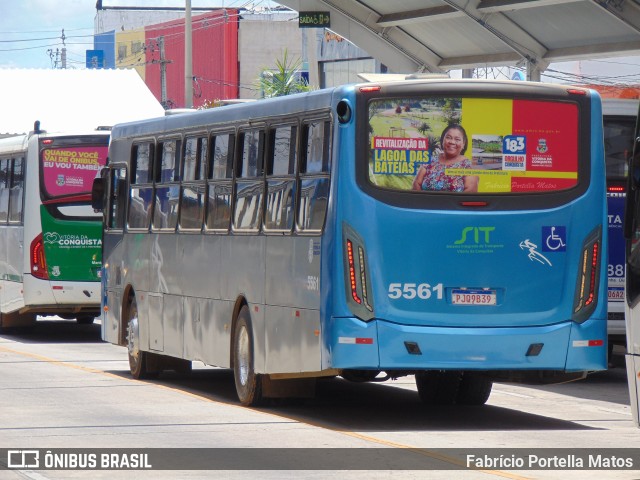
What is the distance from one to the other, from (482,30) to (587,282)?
17.8m

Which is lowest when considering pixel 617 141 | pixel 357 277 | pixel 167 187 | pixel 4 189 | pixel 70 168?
pixel 357 277

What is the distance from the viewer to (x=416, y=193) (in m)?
13.1

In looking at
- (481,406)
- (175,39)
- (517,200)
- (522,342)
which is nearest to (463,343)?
(522,342)

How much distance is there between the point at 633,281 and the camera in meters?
10.8

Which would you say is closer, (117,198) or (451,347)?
(451,347)

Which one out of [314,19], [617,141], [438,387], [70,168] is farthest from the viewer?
[314,19]

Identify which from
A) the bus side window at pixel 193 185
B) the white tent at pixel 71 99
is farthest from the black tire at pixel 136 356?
the white tent at pixel 71 99

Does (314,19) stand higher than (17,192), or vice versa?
(314,19)

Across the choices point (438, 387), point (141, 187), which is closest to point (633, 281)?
point (438, 387)

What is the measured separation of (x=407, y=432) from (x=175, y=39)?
93072 millimetres

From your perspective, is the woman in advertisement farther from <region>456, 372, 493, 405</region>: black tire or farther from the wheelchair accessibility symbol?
<region>456, 372, 493, 405</region>: black tire

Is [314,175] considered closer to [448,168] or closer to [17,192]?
[448,168]

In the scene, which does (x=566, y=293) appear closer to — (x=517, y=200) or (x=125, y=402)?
(x=517, y=200)

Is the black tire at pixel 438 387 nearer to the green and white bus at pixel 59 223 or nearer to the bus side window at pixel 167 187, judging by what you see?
the bus side window at pixel 167 187
